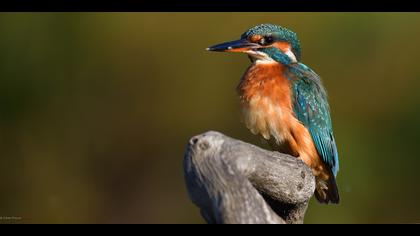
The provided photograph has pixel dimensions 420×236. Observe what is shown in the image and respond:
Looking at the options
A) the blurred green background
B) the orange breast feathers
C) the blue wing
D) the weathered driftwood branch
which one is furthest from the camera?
the blurred green background

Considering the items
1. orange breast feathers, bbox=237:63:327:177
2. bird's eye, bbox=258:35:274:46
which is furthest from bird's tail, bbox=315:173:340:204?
bird's eye, bbox=258:35:274:46

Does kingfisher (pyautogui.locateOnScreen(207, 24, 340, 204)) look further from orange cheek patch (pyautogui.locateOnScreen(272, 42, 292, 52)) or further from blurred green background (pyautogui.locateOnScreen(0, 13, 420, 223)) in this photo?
blurred green background (pyautogui.locateOnScreen(0, 13, 420, 223))

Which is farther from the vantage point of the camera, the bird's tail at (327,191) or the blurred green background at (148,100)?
the blurred green background at (148,100)

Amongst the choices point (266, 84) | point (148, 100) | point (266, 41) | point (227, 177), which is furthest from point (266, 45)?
point (148, 100)

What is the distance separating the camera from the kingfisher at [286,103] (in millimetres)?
4219

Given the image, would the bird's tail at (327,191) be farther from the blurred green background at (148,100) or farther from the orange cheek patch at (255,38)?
the blurred green background at (148,100)

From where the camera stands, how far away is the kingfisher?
4.22 metres

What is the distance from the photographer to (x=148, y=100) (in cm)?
651

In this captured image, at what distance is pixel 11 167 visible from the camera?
652 cm

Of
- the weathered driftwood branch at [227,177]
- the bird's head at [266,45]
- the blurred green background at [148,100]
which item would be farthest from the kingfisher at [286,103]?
the blurred green background at [148,100]

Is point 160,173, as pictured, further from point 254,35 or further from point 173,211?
point 254,35

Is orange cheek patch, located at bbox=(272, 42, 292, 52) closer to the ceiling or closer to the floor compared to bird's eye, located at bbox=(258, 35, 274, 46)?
closer to the floor

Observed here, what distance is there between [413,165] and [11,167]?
339cm
